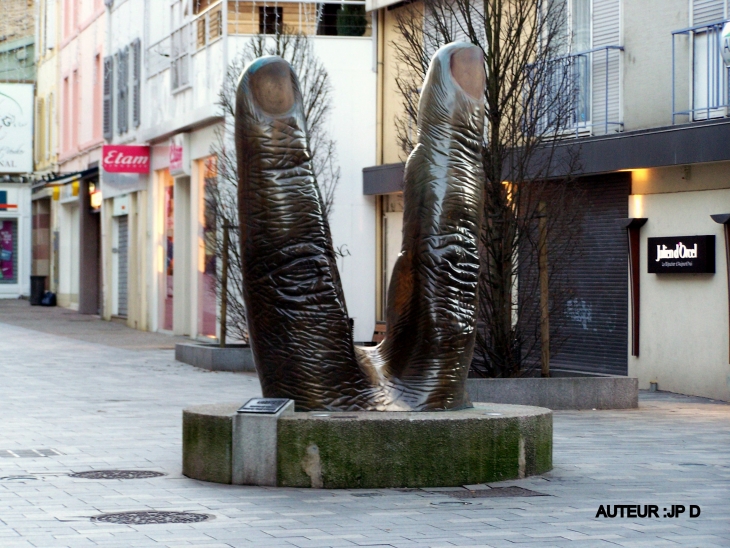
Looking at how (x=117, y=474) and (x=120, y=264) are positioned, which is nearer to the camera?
(x=117, y=474)

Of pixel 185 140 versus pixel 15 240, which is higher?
pixel 185 140

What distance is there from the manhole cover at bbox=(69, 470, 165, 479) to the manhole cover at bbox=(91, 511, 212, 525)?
65.2 inches

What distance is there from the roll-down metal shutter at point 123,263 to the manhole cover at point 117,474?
91.1 ft

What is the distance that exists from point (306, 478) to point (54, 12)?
141 ft

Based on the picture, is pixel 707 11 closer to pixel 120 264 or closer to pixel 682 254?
pixel 682 254

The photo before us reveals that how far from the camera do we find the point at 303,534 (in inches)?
301

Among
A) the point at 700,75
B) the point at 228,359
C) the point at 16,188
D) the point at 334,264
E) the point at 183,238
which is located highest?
the point at 16,188

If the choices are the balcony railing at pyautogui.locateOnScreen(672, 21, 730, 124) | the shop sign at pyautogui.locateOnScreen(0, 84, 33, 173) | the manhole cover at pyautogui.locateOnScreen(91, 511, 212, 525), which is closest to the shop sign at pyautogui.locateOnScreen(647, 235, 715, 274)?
the balcony railing at pyautogui.locateOnScreen(672, 21, 730, 124)

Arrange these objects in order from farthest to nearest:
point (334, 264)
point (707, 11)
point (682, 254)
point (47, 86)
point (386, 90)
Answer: point (47, 86)
point (386, 90)
point (682, 254)
point (707, 11)
point (334, 264)

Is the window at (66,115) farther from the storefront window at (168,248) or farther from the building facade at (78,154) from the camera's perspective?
the storefront window at (168,248)

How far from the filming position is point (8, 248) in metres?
54.6

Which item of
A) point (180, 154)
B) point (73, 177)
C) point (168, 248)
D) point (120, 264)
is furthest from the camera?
point (73, 177)

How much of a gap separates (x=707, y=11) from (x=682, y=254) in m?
3.16

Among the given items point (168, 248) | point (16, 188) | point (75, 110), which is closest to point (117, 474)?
point (168, 248)
